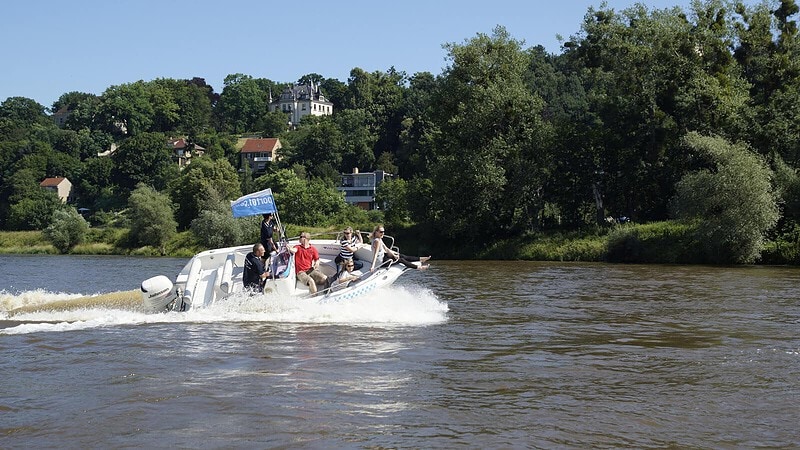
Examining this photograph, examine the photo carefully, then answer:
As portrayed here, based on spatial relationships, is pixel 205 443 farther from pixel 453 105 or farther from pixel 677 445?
pixel 453 105

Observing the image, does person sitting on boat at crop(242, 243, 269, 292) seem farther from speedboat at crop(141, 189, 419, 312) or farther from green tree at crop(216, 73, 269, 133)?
green tree at crop(216, 73, 269, 133)

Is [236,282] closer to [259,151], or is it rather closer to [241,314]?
[241,314]

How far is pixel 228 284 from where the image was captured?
19141 millimetres

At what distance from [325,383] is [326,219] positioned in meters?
65.7

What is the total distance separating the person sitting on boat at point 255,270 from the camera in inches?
733

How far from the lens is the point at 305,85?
19625cm

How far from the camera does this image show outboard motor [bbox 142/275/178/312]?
18562 millimetres

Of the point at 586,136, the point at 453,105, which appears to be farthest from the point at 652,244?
the point at 453,105

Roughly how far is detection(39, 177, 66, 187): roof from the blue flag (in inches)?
4144

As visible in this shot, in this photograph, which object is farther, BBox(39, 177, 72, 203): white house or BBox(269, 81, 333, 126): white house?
BBox(269, 81, 333, 126): white house

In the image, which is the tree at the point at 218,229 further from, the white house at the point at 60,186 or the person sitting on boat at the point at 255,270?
the white house at the point at 60,186

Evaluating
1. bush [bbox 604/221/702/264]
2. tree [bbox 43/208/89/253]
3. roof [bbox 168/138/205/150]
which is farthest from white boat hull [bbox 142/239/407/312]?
roof [bbox 168/138/205/150]

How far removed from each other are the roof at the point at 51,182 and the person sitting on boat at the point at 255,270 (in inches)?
4162

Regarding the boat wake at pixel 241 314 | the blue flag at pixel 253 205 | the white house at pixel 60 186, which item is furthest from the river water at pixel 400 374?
the white house at pixel 60 186
